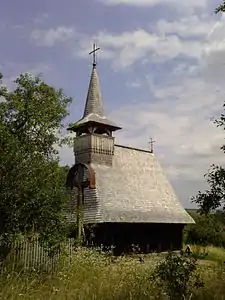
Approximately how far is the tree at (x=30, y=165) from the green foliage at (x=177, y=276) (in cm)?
561

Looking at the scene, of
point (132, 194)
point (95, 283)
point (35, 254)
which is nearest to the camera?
point (95, 283)

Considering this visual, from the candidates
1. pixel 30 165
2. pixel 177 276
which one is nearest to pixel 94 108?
pixel 30 165

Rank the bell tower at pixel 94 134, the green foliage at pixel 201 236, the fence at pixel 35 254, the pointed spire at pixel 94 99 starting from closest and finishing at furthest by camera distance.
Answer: the fence at pixel 35 254 < the bell tower at pixel 94 134 < the pointed spire at pixel 94 99 < the green foliage at pixel 201 236

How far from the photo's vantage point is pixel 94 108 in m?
31.7

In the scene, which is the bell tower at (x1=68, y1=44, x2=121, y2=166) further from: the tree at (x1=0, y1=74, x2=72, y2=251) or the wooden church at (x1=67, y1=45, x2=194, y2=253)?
the tree at (x1=0, y1=74, x2=72, y2=251)

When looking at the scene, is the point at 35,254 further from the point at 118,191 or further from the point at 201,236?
the point at 201,236

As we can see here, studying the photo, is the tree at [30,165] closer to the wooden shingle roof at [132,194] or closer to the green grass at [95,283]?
the green grass at [95,283]

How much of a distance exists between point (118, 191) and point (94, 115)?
17.7 feet

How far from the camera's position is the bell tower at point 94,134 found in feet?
100

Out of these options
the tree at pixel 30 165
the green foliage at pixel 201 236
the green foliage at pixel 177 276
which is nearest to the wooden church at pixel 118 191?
the green foliage at pixel 201 236

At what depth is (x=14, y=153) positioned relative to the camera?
43.3 ft

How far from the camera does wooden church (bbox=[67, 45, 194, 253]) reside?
90.9 feet

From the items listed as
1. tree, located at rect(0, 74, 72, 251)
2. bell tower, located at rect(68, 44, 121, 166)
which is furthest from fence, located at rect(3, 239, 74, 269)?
bell tower, located at rect(68, 44, 121, 166)

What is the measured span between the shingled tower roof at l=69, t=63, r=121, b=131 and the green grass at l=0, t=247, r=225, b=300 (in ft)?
68.2
